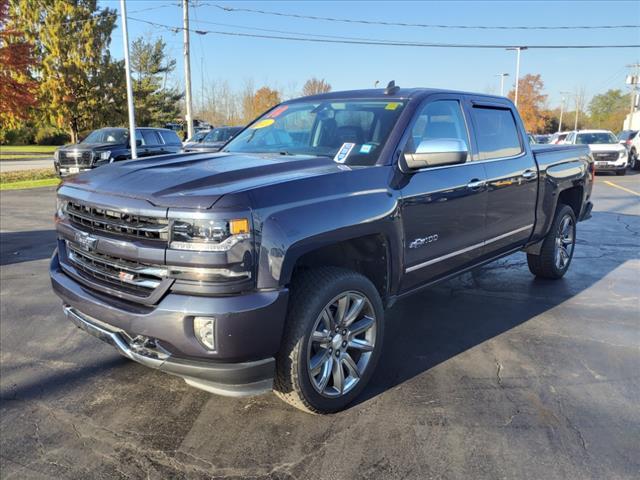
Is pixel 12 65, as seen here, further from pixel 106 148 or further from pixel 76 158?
pixel 106 148

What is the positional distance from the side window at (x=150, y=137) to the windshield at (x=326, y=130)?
13.1m

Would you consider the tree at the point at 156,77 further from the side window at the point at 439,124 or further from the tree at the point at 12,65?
the side window at the point at 439,124

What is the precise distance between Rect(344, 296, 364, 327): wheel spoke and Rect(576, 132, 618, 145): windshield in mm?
21215

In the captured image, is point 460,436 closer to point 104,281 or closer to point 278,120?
point 104,281

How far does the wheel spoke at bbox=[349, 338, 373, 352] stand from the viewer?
3157 millimetres

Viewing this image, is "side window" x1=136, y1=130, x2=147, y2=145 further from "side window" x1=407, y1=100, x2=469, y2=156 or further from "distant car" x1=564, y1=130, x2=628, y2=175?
"distant car" x1=564, y1=130, x2=628, y2=175

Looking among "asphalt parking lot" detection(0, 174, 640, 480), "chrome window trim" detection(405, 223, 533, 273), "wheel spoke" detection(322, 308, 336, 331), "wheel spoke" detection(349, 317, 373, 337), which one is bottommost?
"asphalt parking lot" detection(0, 174, 640, 480)

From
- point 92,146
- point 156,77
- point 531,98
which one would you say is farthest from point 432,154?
point 531,98

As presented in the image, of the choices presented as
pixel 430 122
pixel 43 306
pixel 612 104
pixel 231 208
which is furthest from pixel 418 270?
pixel 612 104

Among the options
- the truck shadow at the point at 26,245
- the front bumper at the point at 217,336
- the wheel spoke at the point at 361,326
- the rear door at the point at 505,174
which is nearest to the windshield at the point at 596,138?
the rear door at the point at 505,174

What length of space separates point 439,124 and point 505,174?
923mm

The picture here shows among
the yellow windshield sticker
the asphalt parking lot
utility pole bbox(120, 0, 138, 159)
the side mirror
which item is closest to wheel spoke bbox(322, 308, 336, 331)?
the asphalt parking lot

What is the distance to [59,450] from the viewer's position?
273cm

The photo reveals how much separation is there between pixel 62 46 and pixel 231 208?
117 ft
